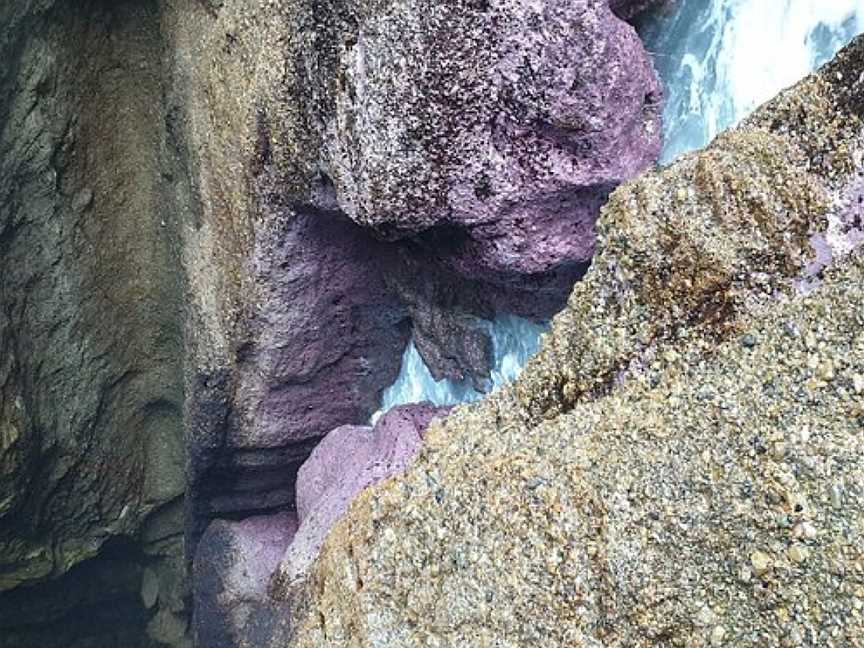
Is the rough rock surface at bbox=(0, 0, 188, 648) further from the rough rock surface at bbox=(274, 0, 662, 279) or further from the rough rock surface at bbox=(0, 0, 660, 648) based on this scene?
the rough rock surface at bbox=(274, 0, 662, 279)

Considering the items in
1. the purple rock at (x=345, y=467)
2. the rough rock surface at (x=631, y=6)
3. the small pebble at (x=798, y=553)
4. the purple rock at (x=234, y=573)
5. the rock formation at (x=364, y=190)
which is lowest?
the purple rock at (x=234, y=573)

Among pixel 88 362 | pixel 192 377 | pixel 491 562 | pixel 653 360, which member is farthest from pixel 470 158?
pixel 88 362

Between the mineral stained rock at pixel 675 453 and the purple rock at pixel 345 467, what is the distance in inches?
40.6

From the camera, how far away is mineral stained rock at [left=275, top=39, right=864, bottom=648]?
1.28 metres

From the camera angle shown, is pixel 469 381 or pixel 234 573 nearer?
pixel 469 381

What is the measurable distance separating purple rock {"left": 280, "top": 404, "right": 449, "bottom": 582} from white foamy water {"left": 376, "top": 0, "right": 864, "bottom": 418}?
3.85 feet

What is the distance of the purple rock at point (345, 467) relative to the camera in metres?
2.88

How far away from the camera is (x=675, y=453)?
1.39m

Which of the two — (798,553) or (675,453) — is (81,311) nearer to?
(675,453)

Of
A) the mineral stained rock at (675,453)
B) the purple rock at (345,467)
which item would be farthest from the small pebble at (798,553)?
the purple rock at (345,467)

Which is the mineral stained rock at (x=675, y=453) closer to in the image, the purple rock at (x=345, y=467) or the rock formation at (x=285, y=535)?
the rock formation at (x=285, y=535)

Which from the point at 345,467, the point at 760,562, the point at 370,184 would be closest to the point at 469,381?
the point at 345,467

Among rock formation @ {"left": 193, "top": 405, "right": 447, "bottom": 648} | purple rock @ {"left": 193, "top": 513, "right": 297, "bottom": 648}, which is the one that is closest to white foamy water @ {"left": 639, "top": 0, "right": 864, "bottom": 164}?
rock formation @ {"left": 193, "top": 405, "right": 447, "bottom": 648}

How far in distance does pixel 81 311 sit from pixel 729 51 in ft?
8.28
